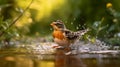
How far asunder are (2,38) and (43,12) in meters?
2.14

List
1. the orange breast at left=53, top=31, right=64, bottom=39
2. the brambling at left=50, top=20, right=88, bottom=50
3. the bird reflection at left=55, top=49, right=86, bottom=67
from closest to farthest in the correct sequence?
the bird reflection at left=55, top=49, right=86, bottom=67 < the brambling at left=50, top=20, right=88, bottom=50 < the orange breast at left=53, top=31, right=64, bottom=39

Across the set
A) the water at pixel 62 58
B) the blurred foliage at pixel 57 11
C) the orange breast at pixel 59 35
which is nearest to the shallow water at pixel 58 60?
the water at pixel 62 58

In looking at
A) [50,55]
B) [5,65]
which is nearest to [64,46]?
[50,55]

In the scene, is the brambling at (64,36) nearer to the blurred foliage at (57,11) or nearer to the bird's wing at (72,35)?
the bird's wing at (72,35)

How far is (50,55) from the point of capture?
2.64 m

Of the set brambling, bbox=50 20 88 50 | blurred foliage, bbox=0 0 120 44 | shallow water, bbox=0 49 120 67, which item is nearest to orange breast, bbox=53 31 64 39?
brambling, bbox=50 20 88 50

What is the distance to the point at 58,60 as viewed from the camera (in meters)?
2.36

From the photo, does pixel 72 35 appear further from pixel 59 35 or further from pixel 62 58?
pixel 62 58

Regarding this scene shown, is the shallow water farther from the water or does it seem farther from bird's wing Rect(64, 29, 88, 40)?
bird's wing Rect(64, 29, 88, 40)

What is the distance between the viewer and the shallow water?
219cm

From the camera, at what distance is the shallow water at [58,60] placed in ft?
7.18

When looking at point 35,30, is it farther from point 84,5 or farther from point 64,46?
point 64,46

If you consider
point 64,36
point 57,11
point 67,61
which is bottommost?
point 67,61

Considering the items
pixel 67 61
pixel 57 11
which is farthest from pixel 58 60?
pixel 57 11
